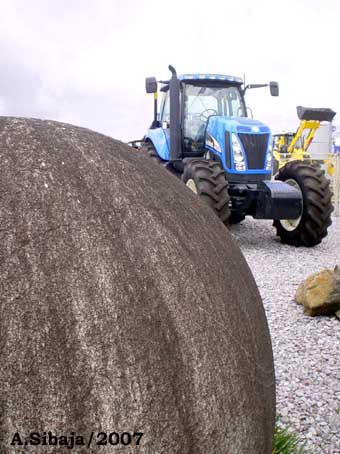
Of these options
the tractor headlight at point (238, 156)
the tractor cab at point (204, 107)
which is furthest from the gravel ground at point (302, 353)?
the tractor cab at point (204, 107)

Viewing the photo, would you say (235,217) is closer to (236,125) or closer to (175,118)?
(236,125)

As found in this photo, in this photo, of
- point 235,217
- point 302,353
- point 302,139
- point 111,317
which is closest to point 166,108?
point 235,217

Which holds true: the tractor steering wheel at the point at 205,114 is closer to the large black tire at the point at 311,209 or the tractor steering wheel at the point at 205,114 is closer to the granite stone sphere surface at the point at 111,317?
the large black tire at the point at 311,209

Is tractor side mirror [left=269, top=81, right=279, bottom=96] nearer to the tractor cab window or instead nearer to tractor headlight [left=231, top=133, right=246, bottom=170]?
tractor headlight [left=231, top=133, right=246, bottom=170]

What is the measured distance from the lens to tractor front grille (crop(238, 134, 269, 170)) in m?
7.81

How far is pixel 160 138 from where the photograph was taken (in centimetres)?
924

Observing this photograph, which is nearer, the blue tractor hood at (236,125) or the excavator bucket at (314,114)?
the blue tractor hood at (236,125)

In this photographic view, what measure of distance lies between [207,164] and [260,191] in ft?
2.92

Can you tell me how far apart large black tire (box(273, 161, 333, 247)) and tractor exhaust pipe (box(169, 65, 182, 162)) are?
1881 millimetres

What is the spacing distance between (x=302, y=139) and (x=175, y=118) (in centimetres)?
1021

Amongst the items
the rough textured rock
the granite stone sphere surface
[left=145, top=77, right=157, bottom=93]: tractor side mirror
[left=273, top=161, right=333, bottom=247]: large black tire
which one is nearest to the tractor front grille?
[left=273, top=161, right=333, bottom=247]: large black tire

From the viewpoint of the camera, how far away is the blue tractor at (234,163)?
735 cm

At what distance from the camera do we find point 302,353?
398 centimetres

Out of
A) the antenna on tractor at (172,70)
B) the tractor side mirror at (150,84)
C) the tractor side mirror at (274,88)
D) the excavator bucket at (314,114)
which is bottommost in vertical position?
the excavator bucket at (314,114)
